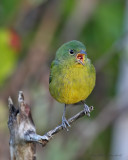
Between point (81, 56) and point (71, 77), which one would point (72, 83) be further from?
point (81, 56)

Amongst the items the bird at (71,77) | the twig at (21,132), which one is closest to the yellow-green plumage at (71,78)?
the bird at (71,77)

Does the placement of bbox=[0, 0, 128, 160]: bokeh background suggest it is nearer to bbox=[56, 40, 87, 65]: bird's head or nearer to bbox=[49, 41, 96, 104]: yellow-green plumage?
bbox=[56, 40, 87, 65]: bird's head

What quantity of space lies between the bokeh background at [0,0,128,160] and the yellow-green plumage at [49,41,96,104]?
194 centimetres

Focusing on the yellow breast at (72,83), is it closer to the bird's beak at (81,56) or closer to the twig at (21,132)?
the bird's beak at (81,56)

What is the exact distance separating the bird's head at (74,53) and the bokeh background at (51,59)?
1820 millimetres

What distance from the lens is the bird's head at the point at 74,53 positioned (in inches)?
157

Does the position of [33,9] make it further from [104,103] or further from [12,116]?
[12,116]

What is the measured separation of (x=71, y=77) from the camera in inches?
149

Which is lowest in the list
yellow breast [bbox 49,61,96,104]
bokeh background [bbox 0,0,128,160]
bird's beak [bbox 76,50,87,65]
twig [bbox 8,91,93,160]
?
twig [bbox 8,91,93,160]

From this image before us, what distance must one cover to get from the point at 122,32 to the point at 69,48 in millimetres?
2679

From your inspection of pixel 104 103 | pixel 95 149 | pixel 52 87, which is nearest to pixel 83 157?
pixel 95 149

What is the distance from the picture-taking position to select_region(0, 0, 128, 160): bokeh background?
20.3 feet

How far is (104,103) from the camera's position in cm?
712

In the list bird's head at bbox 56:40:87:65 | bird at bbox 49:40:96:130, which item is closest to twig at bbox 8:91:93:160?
bird at bbox 49:40:96:130
